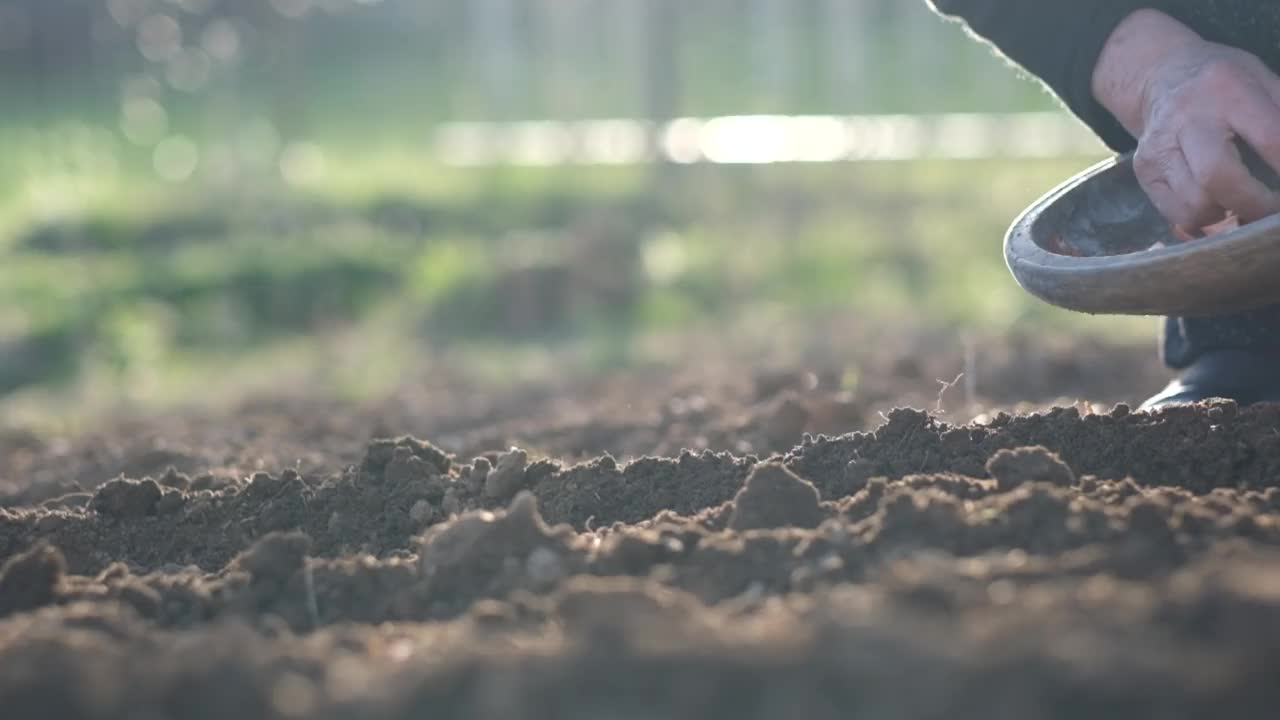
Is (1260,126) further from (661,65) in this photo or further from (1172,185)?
(661,65)

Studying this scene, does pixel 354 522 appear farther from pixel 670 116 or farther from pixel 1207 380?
pixel 670 116

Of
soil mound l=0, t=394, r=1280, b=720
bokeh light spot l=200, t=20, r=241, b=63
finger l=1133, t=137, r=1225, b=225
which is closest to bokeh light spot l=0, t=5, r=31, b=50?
bokeh light spot l=200, t=20, r=241, b=63

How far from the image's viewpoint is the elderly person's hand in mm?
3121

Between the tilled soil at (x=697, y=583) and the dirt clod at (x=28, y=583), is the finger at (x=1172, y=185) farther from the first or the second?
the dirt clod at (x=28, y=583)

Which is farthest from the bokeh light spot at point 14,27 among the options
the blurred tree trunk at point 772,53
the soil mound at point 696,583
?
the soil mound at point 696,583

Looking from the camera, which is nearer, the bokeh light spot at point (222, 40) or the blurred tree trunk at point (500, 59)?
the bokeh light spot at point (222, 40)

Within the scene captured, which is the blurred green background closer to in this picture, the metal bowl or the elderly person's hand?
the metal bowl

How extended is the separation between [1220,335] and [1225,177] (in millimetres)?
984

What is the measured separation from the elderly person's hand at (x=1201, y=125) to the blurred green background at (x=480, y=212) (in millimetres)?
4038

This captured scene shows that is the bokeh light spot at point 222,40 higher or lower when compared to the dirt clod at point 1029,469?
higher

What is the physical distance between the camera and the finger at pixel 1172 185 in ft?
10.5

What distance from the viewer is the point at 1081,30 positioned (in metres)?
3.70

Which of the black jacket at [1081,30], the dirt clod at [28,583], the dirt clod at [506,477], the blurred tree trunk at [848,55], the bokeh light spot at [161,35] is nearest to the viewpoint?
the dirt clod at [28,583]

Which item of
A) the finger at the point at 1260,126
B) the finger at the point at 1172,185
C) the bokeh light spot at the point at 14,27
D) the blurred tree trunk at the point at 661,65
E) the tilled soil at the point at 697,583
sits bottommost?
the tilled soil at the point at 697,583
